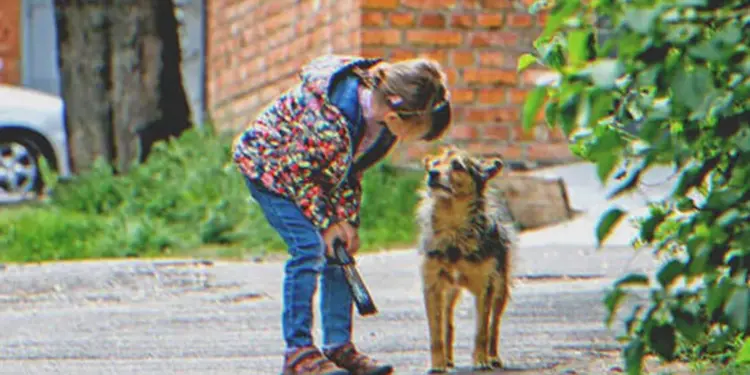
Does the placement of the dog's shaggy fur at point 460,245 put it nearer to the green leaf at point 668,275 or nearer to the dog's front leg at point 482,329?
the dog's front leg at point 482,329

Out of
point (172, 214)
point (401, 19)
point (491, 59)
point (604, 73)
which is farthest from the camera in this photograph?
point (491, 59)

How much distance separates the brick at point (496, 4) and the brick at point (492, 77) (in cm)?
47

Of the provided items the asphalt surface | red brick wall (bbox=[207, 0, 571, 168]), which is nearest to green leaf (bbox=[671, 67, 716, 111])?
the asphalt surface

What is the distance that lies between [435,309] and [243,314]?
7.48ft

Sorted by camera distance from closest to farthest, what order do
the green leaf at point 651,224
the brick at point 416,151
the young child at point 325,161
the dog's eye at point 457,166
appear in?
the green leaf at point 651,224 → the young child at point 325,161 → the dog's eye at point 457,166 → the brick at point 416,151

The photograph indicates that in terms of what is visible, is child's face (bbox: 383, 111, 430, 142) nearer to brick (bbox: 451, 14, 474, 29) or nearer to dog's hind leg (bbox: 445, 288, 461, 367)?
dog's hind leg (bbox: 445, 288, 461, 367)

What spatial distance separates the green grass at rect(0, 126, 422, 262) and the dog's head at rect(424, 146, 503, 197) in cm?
511

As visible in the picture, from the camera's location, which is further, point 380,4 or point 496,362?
point 380,4

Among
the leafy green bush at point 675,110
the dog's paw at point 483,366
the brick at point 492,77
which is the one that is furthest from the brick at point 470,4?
the leafy green bush at point 675,110

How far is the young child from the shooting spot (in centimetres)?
566

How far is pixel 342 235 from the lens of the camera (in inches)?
227

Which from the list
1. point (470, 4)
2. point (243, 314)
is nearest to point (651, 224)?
point (243, 314)

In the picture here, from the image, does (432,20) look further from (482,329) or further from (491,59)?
(482,329)

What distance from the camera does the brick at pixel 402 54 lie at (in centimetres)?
1291
